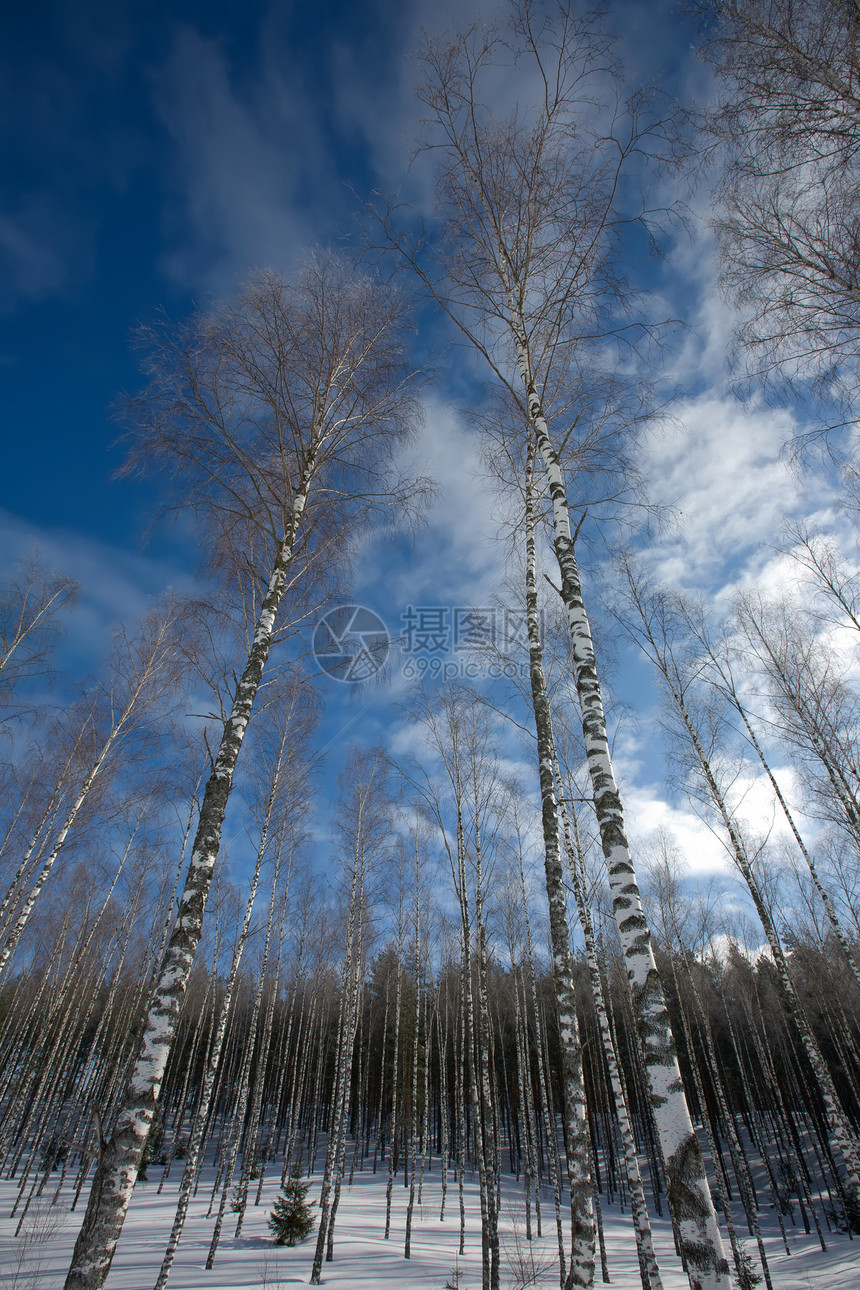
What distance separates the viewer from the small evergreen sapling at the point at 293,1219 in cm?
1205

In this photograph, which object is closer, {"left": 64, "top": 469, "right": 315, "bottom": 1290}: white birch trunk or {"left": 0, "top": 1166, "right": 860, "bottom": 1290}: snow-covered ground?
{"left": 64, "top": 469, "right": 315, "bottom": 1290}: white birch trunk

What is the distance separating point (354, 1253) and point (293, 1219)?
1526 mm

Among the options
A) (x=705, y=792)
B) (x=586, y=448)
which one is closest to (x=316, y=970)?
(x=705, y=792)

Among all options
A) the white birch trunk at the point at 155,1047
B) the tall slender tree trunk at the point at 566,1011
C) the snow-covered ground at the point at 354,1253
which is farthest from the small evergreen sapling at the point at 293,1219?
the white birch trunk at the point at 155,1047

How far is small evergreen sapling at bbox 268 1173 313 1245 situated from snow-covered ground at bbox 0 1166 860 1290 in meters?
0.24

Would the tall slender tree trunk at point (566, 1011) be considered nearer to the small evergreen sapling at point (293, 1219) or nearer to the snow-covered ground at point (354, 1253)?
the snow-covered ground at point (354, 1253)

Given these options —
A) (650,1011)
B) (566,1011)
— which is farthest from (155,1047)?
(566,1011)

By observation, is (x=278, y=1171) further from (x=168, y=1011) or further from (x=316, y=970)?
(x=168, y=1011)

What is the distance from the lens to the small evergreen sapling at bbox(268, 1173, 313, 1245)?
12045 mm

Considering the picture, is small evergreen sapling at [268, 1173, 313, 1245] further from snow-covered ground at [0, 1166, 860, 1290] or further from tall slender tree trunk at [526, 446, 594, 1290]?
tall slender tree trunk at [526, 446, 594, 1290]

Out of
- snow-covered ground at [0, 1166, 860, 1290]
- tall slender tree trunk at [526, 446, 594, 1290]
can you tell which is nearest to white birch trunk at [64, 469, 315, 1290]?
tall slender tree trunk at [526, 446, 594, 1290]

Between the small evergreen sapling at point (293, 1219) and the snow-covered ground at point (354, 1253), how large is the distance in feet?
0.79

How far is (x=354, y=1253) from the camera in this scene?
11.8 meters

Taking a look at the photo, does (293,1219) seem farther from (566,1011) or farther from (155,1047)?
(155,1047)
